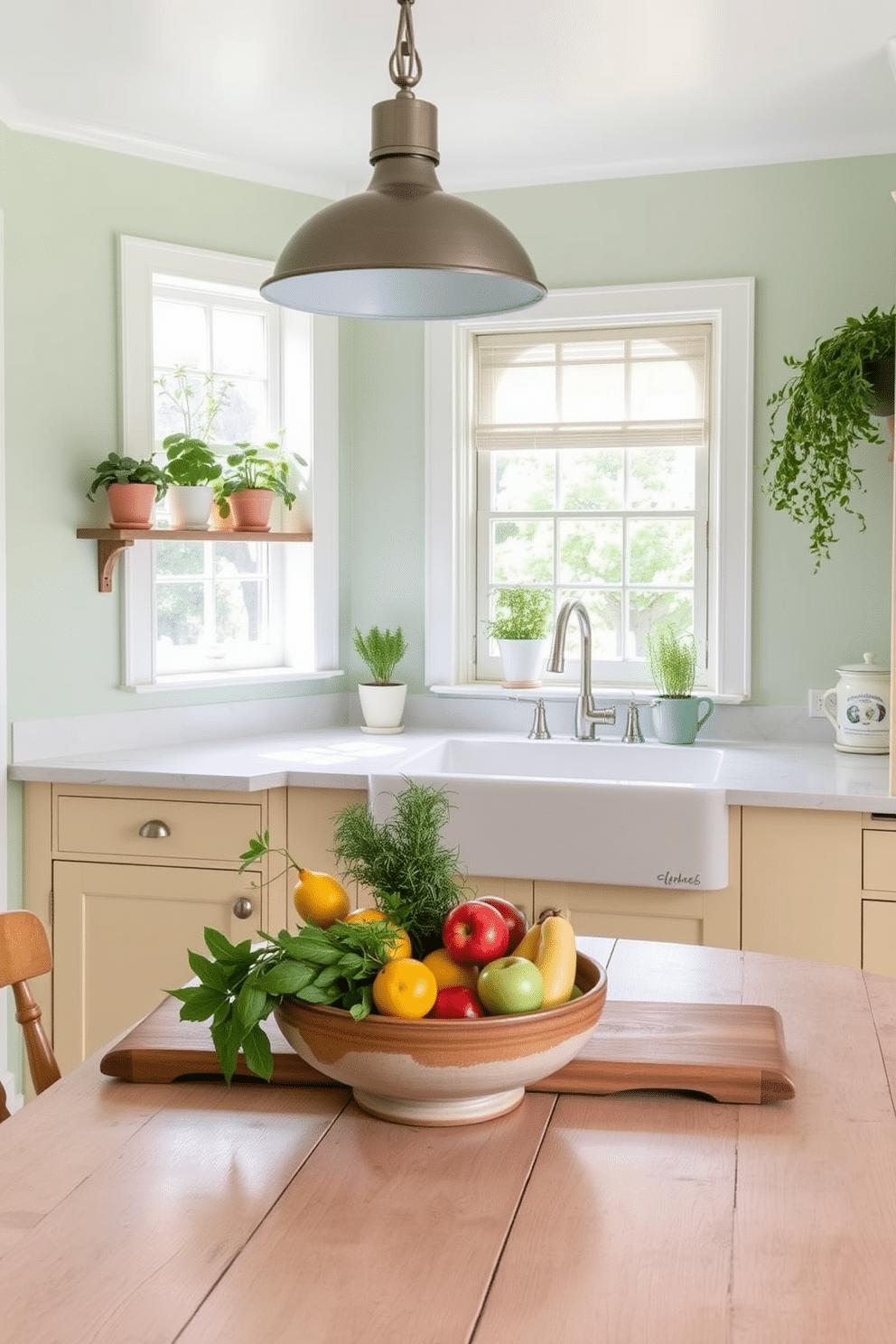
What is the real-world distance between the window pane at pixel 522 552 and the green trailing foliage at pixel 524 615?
6 centimetres

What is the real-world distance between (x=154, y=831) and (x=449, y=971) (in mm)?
1825

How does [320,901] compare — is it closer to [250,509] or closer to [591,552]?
[250,509]

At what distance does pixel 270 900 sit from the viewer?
3.01m

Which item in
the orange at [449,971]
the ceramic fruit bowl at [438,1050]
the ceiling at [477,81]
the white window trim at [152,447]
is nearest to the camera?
the ceramic fruit bowl at [438,1050]

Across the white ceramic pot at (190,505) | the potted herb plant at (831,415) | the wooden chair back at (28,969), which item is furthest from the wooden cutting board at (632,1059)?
the white ceramic pot at (190,505)

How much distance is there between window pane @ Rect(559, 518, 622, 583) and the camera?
3.74 metres

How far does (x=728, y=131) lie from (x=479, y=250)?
210 centimetres

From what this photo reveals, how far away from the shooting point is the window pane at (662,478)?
12.0ft

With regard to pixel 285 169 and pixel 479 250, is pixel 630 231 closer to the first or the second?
pixel 285 169

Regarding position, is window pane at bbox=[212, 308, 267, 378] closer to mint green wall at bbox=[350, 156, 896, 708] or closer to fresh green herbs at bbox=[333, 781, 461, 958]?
mint green wall at bbox=[350, 156, 896, 708]

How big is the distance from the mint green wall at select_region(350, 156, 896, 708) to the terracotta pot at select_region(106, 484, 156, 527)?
4.16 ft

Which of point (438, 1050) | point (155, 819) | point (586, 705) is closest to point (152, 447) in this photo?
point (155, 819)

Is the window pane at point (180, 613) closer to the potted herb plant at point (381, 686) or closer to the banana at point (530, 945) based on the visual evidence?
the potted herb plant at point (381, 686)

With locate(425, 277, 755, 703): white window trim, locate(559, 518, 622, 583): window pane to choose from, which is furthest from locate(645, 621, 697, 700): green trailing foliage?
locate(559, 518, 622, 583): window pane
